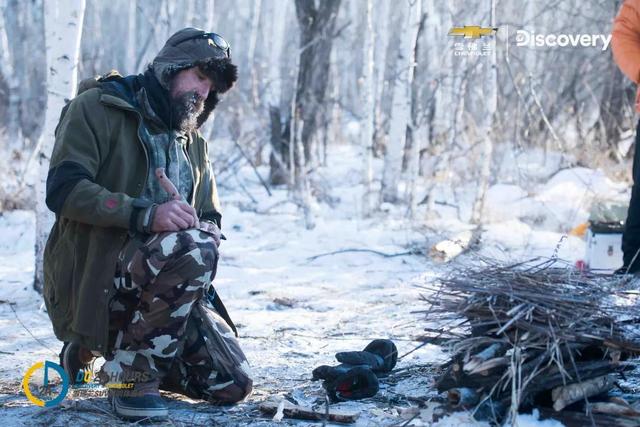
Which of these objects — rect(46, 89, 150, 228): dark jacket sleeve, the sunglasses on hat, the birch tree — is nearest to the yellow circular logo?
rect(46, 89, 150, 228): dark jacket sleeve

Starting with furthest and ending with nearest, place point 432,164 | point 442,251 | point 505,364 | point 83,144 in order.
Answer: point 432,164, point 442,251, point 83,144, point 505,364

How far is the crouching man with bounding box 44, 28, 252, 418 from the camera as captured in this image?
3.25 meters

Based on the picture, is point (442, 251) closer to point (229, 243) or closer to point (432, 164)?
point (229, 243)

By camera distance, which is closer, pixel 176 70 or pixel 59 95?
pixel 176 70

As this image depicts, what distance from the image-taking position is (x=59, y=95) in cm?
566

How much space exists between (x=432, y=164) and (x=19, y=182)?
6.41 metres

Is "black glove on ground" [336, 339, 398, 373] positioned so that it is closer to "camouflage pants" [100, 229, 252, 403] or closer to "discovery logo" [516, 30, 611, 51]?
"camouflage pants" [100, 229, 252, 403]

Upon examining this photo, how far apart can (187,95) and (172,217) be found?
0.62m

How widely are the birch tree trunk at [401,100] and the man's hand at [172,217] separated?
22.7 feet

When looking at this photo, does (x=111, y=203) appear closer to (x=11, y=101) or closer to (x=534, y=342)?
(x=534, y=342)

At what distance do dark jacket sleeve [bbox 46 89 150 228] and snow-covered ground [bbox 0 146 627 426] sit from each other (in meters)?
0.78

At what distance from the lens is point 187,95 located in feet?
11.8

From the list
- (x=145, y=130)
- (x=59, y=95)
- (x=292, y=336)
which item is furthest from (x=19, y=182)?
(x=145, y=130)

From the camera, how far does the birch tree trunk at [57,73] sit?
5645 mm
